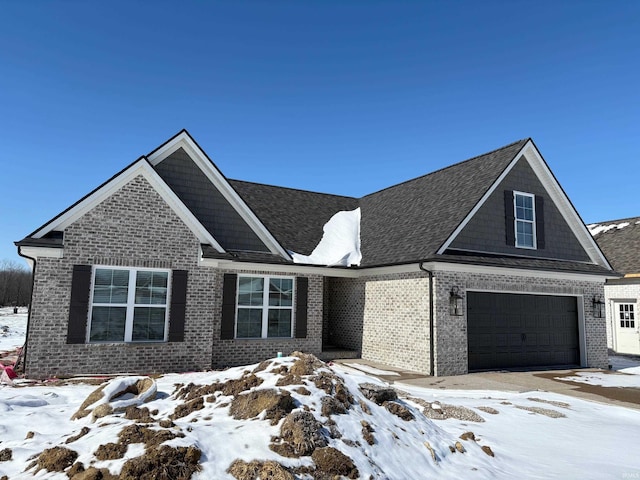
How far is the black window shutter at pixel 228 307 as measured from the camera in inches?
508

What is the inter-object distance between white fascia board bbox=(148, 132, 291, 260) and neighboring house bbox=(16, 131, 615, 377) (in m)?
0.04

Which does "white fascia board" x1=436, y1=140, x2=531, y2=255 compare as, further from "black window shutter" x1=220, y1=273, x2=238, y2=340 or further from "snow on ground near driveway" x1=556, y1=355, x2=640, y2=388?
"black window shutter" x1=220, y1=273, x2=238, y2=340

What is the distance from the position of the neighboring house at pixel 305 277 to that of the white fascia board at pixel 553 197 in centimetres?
5

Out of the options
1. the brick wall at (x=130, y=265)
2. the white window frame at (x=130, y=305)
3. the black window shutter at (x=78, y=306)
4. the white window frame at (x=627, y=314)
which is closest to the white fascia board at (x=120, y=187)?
the brick wall at (x=130, y=265)

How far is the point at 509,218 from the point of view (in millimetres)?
14750

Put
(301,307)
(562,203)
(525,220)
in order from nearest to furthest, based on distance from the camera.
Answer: (301,307) → (525,220) → (562,203)

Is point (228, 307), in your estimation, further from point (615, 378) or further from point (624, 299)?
point (624, 299)

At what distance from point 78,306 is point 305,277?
21.3ft

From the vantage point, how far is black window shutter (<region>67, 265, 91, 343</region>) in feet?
34.9

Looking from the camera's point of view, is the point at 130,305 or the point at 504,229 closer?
the point at 130,305

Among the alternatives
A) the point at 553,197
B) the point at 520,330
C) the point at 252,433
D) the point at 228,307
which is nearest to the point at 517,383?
the point at 520,330

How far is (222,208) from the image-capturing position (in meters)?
14.1

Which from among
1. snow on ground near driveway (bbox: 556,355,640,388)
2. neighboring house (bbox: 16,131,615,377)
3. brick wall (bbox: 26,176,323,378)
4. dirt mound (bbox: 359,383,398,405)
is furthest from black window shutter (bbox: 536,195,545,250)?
brick wall (bbox: 26,176,323,378)

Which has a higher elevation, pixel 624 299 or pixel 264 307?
pixel 624 299
